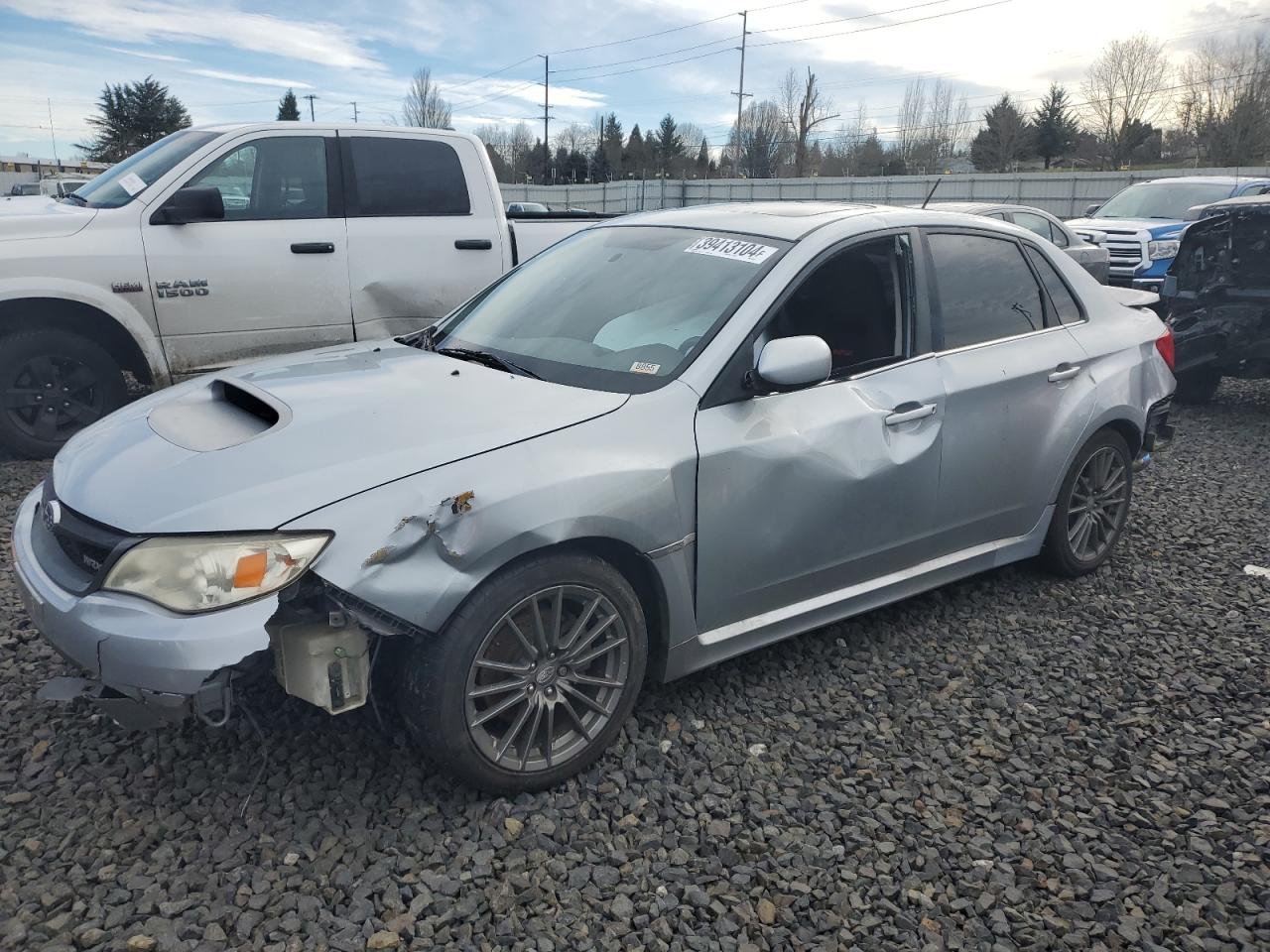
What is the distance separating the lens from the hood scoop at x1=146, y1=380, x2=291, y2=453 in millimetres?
2928

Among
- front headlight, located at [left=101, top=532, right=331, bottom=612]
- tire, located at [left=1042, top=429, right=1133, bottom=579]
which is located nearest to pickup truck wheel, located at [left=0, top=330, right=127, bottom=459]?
front headlight, located at [left=101, top=532, right=331, bottom=612]

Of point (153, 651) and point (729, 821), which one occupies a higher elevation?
point (153, 651)

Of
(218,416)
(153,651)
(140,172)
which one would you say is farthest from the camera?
(140,172)

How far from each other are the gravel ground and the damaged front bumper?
1.45 feet

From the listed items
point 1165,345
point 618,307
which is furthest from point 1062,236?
point 618,307

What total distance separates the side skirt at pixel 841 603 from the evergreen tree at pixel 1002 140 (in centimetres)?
7014

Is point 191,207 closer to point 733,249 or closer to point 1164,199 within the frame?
point 733,249

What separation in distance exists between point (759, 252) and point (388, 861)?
2.35m

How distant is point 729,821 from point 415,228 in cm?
504

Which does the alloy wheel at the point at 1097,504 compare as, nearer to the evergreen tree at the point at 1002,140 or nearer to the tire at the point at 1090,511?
the tire at the point at 1090,511

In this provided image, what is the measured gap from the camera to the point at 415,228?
6.76 meters

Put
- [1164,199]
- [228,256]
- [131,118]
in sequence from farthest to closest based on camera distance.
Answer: [131,118] < [1164,199] < [228,256]

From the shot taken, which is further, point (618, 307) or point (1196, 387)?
point (1196, 387)

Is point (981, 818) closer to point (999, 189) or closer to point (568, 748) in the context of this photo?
point (568, 748)
